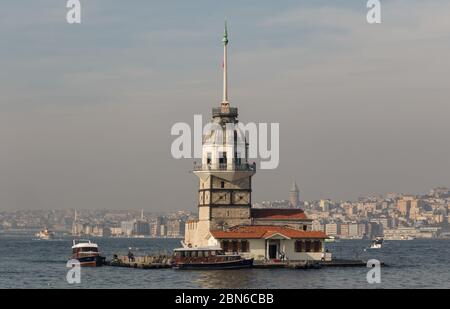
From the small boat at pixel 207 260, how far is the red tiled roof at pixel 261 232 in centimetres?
233

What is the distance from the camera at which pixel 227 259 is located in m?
113

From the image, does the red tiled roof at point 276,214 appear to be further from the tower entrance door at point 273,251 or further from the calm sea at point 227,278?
the calm sea at point 227,278

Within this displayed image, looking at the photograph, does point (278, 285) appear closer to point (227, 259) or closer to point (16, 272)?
point (227, 259)

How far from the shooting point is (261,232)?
118m

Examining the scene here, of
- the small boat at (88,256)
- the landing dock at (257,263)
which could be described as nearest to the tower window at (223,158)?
the landing dock at (257,263)

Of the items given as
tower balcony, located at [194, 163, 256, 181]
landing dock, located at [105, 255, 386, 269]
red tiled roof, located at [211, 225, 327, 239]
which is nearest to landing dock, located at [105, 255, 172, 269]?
landing dock, located at [105, 255, 386, 269]

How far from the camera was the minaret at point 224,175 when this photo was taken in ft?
395

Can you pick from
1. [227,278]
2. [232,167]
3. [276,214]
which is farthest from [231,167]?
[227,278]

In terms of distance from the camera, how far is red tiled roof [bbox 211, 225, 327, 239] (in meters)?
117

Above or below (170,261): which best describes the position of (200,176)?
above

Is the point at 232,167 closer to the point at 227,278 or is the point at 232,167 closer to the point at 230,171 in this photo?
the point at 230,171
